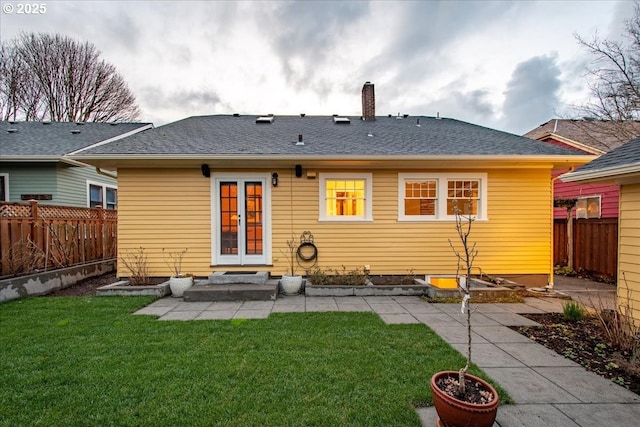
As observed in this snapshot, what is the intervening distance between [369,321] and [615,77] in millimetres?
11965

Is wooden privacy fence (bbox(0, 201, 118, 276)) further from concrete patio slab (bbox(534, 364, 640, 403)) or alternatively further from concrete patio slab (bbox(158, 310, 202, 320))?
concrete patio slab (bbox(534, 364, 640, 403))

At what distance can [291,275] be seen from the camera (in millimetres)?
6184

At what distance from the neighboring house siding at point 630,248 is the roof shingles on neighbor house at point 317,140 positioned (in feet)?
7.22

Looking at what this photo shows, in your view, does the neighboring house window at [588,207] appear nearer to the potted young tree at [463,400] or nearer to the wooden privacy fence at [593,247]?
the wooden privacy fence at [593,247]

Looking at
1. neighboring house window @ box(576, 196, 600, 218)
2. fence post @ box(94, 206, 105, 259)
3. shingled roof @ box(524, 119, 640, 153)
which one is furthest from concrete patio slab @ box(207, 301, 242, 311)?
shingled roof @ box(524, 119, 640, 153)

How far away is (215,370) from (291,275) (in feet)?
11.2

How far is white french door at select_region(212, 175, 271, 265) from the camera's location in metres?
6.53

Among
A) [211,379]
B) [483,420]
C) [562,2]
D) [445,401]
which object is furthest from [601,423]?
[562,2]

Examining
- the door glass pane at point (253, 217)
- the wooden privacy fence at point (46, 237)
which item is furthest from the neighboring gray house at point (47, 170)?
the door glass pane at point (253, 217)

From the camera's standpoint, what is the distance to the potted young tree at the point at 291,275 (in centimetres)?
592

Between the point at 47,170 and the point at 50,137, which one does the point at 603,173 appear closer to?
the point at 47,170

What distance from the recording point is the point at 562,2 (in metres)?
7.86

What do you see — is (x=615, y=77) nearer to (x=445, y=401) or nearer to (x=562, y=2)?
(x=562, y=2)

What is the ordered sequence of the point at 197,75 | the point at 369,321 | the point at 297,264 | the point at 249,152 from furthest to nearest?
the point at 197,75, the point at 297,264, the point at 249,152, the point at 369,321
